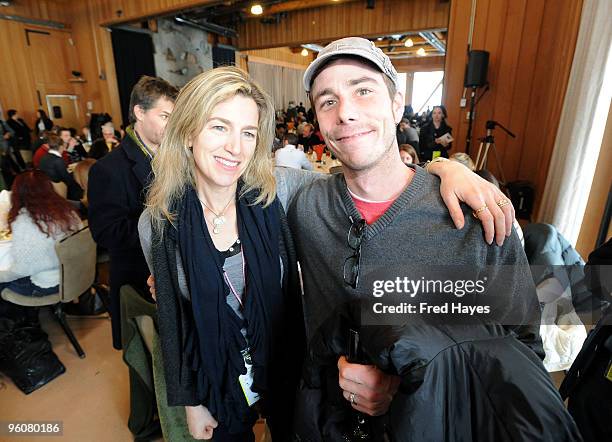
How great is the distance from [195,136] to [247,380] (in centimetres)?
89

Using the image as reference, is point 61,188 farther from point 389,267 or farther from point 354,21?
point 354,21

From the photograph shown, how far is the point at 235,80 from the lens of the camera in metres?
1.10

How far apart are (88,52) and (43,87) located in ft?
4.96

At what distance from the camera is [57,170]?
453cm

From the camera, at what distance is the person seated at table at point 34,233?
242 centimetres

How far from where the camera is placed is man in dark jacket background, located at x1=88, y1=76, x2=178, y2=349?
1.75 m

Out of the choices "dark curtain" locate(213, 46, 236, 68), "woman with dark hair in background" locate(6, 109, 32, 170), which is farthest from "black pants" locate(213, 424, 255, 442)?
"dark curtain" locate(213, 46, 236, 68)

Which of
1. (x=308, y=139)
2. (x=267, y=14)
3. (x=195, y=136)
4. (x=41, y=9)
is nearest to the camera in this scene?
(x=195, y=136)

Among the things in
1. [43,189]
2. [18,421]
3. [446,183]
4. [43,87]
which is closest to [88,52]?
[43,87]

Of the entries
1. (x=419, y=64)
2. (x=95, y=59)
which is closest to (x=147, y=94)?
(x=95, y=59)

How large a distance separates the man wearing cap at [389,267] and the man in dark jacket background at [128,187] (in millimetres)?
1004

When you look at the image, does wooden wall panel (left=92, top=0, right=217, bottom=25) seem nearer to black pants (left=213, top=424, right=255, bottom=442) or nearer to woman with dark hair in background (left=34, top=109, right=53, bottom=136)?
woman with dark hair in background (left=34, top=109, right=53, bottom=136)

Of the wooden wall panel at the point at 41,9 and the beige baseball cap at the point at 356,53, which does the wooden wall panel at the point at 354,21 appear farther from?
the beige baseball cap at the point at 356,53

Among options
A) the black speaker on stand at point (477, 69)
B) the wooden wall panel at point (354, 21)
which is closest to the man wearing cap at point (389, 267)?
the black speaker on stand at point (477, 69)
